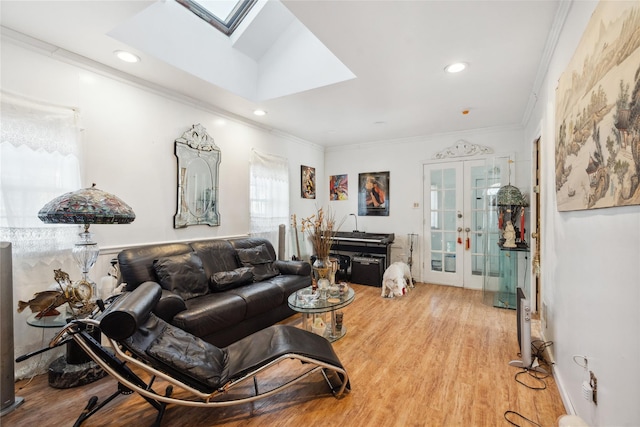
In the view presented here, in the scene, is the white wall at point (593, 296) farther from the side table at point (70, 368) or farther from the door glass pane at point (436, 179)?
the side table at point (70, 368)

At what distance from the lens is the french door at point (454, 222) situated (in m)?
4.71

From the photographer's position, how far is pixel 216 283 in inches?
119

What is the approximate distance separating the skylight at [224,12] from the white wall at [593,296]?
289 centimetres

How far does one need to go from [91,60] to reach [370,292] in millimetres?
4433

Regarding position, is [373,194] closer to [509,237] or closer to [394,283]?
[394,283]

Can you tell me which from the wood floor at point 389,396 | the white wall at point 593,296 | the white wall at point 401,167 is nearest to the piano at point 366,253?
the white wall at point 401,167

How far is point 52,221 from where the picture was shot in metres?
2.01

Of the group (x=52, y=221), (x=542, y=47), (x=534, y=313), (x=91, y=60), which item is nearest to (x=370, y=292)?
(x=534, y=313)

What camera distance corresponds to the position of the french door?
15.5 ft

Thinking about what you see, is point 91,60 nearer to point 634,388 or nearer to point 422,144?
point 634,388

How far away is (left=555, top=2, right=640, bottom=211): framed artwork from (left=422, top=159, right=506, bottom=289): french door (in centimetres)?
316

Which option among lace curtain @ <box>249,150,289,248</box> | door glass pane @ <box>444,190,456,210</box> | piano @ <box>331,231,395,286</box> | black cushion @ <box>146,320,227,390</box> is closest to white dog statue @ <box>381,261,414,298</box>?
piano @ <box>331,231,395,286</box>

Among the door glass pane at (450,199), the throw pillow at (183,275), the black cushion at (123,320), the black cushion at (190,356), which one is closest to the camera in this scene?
the black cushion at (123,320)

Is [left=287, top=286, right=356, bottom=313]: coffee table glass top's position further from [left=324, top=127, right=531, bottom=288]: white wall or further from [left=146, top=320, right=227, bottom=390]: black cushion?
[left=324, top=127, right=531, bottom=288]: white wall
